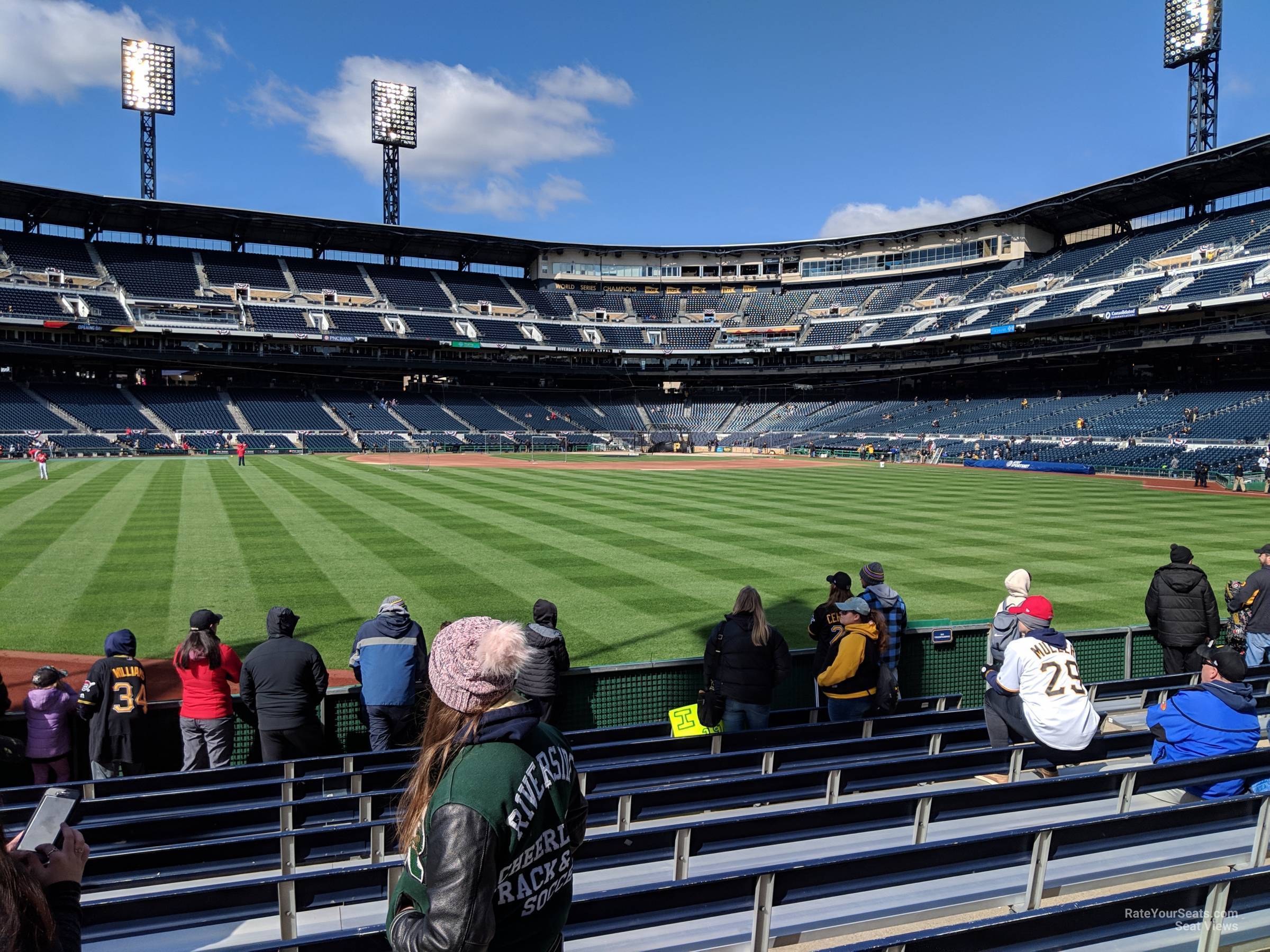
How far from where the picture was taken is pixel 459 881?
84.9 inches

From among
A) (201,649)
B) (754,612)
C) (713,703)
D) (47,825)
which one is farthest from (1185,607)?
(47,825)

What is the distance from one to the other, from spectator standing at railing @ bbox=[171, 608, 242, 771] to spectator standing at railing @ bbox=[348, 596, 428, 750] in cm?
124

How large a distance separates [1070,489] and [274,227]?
72.8 metres

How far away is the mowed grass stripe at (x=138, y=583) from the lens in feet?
42.3

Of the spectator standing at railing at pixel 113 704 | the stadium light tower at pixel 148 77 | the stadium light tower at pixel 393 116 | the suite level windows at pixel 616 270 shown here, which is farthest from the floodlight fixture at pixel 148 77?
the spectator standing at railing at pixel 113 704

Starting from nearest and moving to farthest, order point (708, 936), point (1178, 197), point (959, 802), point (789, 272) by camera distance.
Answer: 1. point (708, 936)
2. point (959, 802)
3. point (1178, 197)
4. point (789, 272)

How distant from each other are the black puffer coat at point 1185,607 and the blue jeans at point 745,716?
5.16 metres

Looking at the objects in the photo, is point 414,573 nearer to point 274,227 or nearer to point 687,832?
point 687,832

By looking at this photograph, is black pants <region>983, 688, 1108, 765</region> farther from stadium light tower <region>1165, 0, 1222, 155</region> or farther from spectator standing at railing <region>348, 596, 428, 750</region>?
stadium light tower <region>1165, 0, 1222, 155</region>

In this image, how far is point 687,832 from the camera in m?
4.25

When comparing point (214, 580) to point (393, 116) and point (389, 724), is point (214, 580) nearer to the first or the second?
point (389, 724)

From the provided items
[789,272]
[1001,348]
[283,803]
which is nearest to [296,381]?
[789,272]

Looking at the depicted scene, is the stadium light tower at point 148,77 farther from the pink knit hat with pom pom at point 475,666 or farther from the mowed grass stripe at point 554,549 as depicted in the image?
the pink knit hat with pom pom at point 475,666

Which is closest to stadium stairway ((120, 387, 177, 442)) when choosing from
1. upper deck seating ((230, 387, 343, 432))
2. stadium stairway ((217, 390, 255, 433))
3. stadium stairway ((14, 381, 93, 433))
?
stadium stairway ((14, 381, 93, 433))
